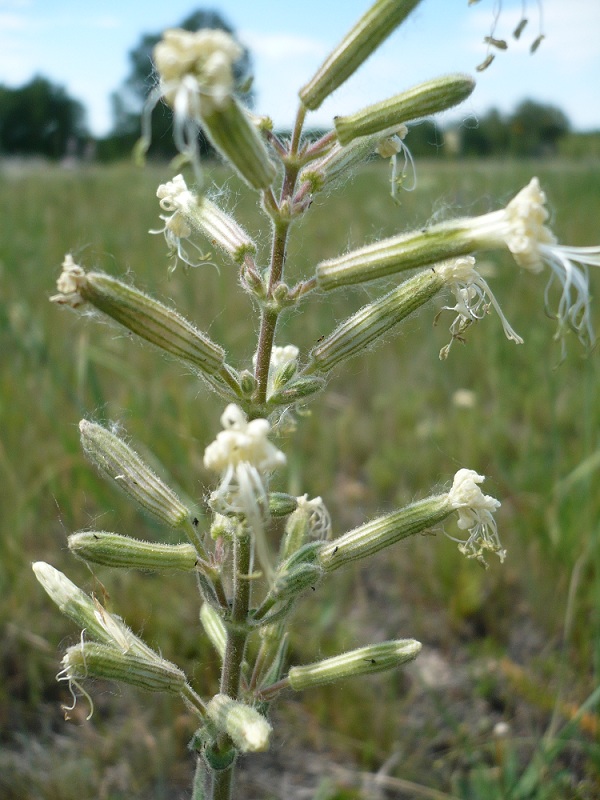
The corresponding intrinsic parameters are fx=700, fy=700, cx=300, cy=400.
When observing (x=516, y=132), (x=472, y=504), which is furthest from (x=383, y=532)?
(x=516, y=132)

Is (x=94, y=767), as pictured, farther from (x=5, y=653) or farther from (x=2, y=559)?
(x=2, y=559)

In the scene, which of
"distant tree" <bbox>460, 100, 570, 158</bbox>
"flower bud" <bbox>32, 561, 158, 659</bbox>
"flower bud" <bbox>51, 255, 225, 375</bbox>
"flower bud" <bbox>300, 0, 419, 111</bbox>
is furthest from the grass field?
"distant tree" <bbox>460, 100, 570, 158</bbox>

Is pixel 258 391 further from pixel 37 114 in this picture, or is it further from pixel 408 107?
pixel 37 114

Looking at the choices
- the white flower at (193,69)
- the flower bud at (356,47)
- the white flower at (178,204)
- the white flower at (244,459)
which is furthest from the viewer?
the white flower at (178,204)

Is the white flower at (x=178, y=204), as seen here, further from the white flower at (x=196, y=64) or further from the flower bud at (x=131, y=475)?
the white flower at (x=196, y=64)

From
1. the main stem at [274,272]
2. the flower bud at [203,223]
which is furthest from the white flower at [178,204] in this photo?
the main stem at [274,272]

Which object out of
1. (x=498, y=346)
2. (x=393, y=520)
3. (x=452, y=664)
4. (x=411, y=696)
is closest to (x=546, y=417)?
(x=498, y=346)
